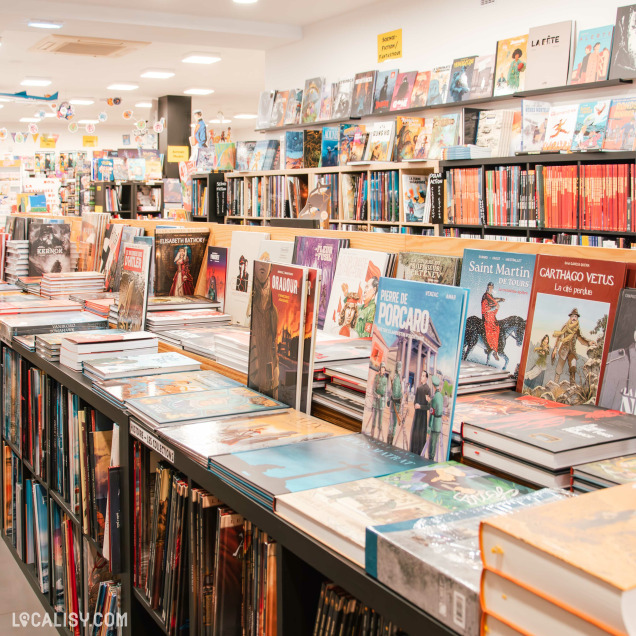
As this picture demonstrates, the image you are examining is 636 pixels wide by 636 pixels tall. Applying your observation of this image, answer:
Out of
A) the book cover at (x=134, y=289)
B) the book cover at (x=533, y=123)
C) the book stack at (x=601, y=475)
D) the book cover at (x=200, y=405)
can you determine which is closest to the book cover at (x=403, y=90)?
the book cover at (x=533, y=123)

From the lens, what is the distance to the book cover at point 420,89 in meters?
5.77

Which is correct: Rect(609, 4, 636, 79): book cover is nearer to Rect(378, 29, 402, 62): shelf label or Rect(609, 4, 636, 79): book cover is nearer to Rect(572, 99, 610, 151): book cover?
Rect(572, 99, 610, 151): book cover

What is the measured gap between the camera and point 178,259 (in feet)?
9.58

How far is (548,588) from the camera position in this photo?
2.04ft

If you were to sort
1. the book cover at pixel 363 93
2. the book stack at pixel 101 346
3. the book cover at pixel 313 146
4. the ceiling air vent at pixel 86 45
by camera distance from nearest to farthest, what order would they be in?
the book stack at pixel 101 346, the book cover at pixel 363 93, the book cover at pixel 313 146, the ceiling air vent at pixel 86 45

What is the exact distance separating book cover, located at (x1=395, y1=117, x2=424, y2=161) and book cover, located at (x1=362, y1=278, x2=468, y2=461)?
15.0 feet

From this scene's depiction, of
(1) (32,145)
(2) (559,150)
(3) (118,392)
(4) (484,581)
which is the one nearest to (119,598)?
(3) (118,392)

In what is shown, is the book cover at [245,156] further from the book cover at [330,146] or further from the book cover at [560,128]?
the book cover at [560,128]

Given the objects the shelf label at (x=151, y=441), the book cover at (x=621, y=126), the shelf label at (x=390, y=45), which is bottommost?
the shelf label at (x=151, y=441)

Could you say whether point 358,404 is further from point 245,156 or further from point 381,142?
point 245,156

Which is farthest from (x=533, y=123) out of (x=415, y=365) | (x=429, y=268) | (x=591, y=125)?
(x=415, y=365)

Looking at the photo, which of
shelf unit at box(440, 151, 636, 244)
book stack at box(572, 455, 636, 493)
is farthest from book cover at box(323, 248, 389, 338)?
shelf unit at box(440, 151, 636, 244)

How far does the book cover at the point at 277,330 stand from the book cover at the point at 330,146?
493 cm

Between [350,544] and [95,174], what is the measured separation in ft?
34.5
